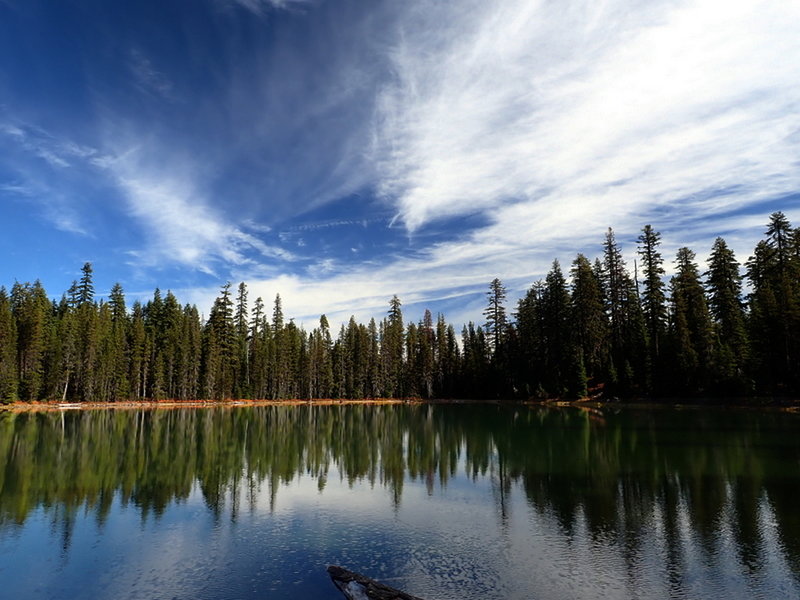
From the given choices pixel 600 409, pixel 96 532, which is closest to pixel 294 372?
pixel 600 409

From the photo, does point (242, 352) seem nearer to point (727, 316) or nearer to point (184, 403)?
point (184, 403)

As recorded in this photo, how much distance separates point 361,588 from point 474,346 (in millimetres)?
105901

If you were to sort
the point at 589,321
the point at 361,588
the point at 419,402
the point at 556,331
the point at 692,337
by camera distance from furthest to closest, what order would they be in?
the point at 419,402 < the point at 556,331 < the point at 589,321 < the point at 692,337 < the point at 361,588

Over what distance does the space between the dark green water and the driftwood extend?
0.42 metres

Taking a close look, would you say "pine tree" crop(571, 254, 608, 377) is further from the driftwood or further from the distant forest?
the driftwood

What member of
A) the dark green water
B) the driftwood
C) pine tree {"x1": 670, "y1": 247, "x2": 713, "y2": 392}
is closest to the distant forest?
pine tree {"x1": 670, "y1": 247, "x2": 713, "y2": 392}

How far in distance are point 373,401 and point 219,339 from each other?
36.9m

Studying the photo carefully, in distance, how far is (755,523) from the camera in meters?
17.7

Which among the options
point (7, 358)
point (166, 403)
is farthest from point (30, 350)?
point (166, 403)

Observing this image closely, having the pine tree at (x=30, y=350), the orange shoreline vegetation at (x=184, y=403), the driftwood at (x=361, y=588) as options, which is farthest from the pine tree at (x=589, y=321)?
the pine tree at (x=30, y=350)

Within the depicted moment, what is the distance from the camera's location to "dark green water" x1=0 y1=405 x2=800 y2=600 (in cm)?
1352

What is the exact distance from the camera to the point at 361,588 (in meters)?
12.0

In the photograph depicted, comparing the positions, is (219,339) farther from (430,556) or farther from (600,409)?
(430,556)

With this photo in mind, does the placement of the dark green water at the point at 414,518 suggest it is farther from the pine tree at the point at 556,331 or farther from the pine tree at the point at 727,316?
the pine tree at the point at 556,331
